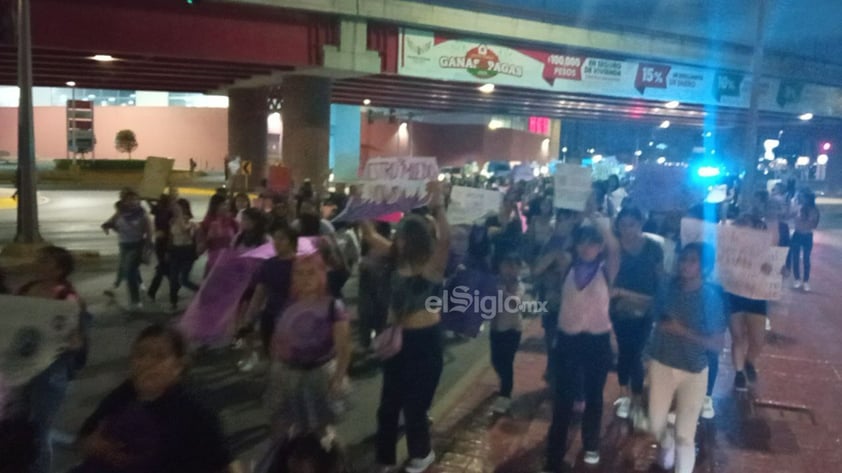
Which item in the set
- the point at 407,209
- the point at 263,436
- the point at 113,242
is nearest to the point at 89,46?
the point at 113,242

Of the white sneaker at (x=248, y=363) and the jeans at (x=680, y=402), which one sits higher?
the jeans at (x=680, y=402)

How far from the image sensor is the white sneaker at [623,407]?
6.75m

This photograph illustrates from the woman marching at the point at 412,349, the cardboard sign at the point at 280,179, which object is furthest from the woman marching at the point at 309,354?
the cardboard sign at the point at 280,179

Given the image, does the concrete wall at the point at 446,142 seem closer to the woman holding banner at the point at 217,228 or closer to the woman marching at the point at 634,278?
the woman holding banner at the point at 217,228

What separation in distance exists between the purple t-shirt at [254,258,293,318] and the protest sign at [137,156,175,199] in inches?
269

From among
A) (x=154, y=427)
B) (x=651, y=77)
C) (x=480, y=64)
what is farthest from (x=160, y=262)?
(x=651, y=77)

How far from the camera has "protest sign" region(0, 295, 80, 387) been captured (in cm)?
370

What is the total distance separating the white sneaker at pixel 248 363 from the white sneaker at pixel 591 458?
339 cm

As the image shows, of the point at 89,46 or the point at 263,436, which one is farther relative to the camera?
the point at 89,46

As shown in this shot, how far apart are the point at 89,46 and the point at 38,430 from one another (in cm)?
1605

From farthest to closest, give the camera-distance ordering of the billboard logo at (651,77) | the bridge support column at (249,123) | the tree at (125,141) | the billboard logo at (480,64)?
the tree at (125,141) < the bridge support column at (249,123) < the billboard logo at (651,77) < the billboard logo at (480,64)

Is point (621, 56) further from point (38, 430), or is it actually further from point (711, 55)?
point (38, 430)

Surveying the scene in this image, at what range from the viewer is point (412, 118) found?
187 ft

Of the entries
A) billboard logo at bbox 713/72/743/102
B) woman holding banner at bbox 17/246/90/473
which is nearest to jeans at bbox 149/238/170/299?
woman holding banner at bbox 17/246/90/473
